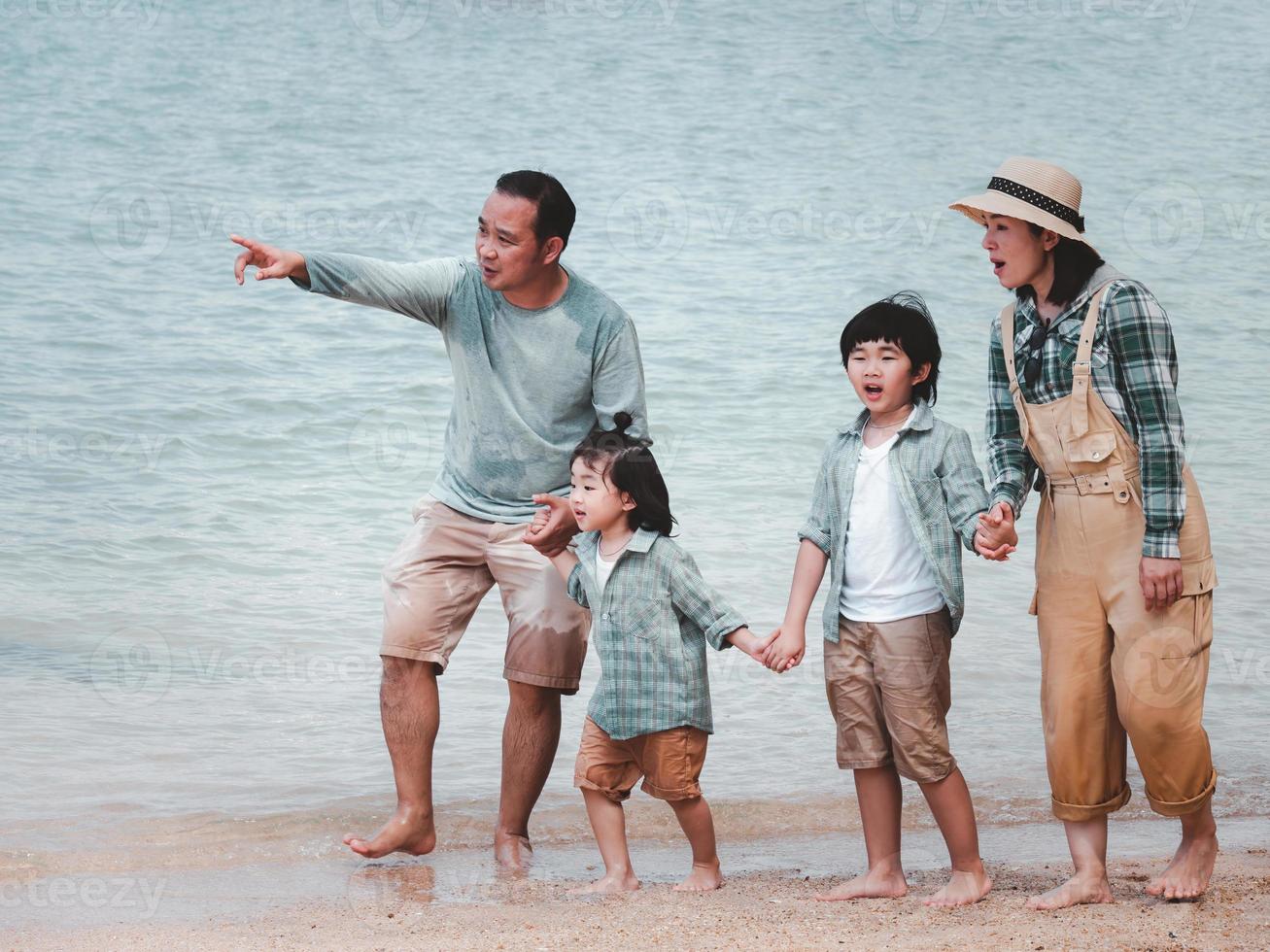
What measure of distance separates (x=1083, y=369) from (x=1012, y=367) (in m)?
0.21

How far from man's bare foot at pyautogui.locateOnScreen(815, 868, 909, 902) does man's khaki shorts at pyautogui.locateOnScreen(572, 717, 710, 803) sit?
41 centimetres

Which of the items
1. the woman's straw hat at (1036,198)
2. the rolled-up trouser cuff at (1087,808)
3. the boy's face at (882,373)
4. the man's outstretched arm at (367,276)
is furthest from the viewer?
the man's outstretched arm at (367,276)

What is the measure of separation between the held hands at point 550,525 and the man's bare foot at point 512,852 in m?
0.90

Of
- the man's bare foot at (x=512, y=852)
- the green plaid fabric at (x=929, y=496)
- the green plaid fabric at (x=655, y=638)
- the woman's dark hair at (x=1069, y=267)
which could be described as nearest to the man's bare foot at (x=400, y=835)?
the man's bare foot at (x=512, y=852)

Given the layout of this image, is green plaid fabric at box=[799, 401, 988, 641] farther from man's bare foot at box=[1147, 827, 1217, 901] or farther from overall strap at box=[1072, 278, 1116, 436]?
man's bare foot at box=[1147, 827, 1217, 901]

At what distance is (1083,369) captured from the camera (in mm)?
3215

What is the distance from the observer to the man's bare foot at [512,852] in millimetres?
4039

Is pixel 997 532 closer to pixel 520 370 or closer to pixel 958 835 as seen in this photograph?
pixel 958 835

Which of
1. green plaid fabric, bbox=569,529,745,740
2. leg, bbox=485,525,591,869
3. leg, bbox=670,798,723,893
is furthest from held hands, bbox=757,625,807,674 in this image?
leg, bbox=485,525,591,869

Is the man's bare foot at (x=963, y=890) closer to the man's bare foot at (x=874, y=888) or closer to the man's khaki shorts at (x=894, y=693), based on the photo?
the man's bare foot at (x=874, y=888)

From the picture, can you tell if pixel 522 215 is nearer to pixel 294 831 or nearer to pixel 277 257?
pixel 277 257

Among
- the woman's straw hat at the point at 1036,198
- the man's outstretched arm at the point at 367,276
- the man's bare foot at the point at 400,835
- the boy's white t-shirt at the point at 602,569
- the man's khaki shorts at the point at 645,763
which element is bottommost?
the man's bare foot at the point at 400,835

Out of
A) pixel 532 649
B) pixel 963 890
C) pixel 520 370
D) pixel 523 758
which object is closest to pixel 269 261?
pixel 520 370

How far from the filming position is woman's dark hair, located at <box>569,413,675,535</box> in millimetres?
3584
